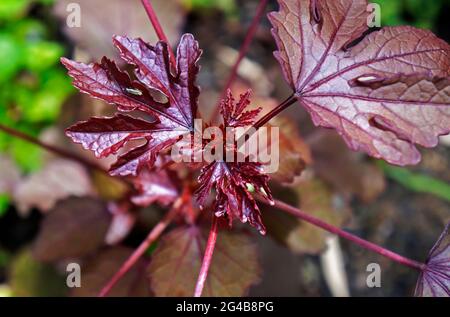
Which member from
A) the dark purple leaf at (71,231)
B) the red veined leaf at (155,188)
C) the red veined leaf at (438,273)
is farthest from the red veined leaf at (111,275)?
the red veined leaf at (438,273)

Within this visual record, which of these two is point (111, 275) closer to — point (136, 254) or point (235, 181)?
point (136, 254)

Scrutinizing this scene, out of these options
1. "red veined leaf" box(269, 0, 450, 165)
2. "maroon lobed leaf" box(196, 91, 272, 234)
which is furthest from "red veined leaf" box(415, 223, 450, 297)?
"maroon lobed leaf" box(196, 91, 272, 234)

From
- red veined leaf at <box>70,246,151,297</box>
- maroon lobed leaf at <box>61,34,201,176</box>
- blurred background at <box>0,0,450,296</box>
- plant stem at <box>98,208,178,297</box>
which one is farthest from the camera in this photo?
blurred background at <box>0,0,450,296</box>

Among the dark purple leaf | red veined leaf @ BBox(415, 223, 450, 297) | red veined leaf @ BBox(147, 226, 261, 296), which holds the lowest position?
red veined leaf @ BBox(415, 223, 450, 297)

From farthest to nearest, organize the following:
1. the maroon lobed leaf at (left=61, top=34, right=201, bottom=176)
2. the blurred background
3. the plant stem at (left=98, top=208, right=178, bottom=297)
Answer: the blurred background, the plant stem at (left=98, top=208, right=178, bottom=297), the maroon lobed leaf at (left=61, top=34, right=201, bottom=176)

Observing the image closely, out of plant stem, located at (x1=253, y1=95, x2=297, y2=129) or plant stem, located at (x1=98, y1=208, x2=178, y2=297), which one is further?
plant stem, located at (x1=98, y1=208, x2=178, y2=297)

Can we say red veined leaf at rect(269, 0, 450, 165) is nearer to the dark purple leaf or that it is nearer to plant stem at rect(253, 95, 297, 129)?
plant stem at rect(253, 95, 297, 129)
